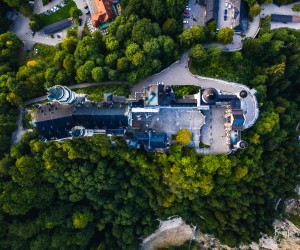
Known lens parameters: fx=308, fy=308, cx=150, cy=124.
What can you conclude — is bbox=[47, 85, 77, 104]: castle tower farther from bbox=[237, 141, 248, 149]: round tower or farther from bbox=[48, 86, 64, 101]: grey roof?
bbox=[237, 141, 248, 149]: round tower

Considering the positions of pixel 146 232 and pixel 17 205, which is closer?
pixel 17 205

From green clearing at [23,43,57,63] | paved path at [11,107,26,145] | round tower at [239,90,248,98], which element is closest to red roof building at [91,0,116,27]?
green clearing at [23,43,57,63]

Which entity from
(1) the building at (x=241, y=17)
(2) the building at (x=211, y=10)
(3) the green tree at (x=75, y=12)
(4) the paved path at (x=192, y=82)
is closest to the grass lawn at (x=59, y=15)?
(3) the green tree at (x=75, y=12)

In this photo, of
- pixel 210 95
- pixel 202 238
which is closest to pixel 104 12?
pixel 210 95

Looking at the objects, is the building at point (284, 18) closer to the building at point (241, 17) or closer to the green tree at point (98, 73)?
the building at point (241, 17)

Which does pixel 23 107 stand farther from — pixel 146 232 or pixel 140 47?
pixel 146 232

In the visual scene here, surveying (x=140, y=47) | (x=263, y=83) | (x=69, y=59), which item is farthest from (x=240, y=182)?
(x=69, y=59)
